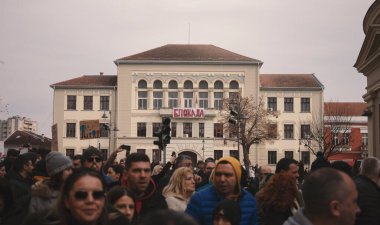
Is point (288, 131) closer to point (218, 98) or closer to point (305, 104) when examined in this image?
point (305, 104)

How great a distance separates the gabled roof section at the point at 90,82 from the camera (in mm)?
75688

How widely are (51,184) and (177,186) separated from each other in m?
1.98

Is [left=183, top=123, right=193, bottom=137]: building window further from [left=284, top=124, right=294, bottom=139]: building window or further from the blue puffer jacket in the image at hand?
the blue puffer jacket

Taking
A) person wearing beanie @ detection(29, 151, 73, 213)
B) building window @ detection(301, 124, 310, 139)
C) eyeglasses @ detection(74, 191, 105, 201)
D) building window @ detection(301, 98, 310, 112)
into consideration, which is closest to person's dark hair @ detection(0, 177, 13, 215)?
person wearing beanie @ detection(29, 151, 73, 213)

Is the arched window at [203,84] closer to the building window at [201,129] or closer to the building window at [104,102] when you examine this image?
the building window at [201,129]

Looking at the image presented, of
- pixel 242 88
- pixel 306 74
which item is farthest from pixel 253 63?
pixel 306 74

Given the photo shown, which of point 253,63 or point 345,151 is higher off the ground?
point 253,63

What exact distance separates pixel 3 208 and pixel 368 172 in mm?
4192

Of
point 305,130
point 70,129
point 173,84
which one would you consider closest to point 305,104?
point 305,130

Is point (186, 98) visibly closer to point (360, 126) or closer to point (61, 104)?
point (61, 104)

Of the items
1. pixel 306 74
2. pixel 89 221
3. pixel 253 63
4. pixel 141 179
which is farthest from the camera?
pixel 306 74

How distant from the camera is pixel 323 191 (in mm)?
3629

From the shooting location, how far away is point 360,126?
77438 millimetres

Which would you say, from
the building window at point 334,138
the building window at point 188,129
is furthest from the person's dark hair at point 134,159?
the building window at point 188,129
